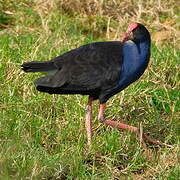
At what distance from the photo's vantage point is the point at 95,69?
16.8 ft

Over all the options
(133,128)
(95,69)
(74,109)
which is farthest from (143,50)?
(74,109)

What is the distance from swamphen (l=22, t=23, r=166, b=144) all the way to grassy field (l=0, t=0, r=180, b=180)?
0.24 meters

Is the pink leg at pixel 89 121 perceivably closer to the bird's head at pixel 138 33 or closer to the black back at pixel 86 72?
the black back at pixel 86 72

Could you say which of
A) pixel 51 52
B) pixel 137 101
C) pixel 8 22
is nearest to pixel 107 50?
pixel 137 101

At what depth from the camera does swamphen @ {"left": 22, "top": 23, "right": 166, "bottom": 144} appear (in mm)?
5070

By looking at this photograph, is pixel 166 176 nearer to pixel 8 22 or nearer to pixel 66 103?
pixel 66 103

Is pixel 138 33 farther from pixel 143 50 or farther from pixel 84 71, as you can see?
pixel 84 71

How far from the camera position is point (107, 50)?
204 inches

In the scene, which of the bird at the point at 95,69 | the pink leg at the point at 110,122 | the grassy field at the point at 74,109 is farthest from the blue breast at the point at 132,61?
the grassy field at the point at 74,109

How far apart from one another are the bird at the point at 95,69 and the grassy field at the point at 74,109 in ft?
0.71

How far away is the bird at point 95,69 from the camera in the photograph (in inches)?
200

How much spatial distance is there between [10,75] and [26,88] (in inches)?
9.6

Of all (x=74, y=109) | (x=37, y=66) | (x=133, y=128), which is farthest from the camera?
(x=74, y=109)

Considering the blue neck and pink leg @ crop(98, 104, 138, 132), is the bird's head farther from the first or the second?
pink leg @ crop(98, 104, 138, 132)
